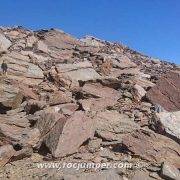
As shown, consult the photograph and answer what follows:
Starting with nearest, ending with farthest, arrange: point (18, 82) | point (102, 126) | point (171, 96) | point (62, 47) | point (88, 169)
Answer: point (88, 169) → point (102, 126) → point (171, 96) → point (18, 82) → point (62, 47)

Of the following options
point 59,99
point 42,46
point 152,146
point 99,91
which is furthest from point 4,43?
point 152,146

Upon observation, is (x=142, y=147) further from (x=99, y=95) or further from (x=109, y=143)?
(x=99, y=95)

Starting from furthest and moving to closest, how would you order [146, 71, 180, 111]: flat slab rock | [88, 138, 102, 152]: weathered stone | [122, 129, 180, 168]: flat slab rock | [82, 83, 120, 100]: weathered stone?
[82, 83, 120, 100]: weathered stone
[146, 71, 180, 111]: flat slab rock
[88, 138, 102, 152]: weathered stone
[122, 129, 180, 168]: flat slab rock

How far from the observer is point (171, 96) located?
16.7m

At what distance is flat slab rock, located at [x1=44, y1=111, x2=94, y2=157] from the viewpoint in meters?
12.9

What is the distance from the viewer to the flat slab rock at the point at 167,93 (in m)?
16.4

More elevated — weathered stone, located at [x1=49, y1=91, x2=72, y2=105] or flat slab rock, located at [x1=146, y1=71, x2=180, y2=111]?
flat slab rock, located at [x1=146, y1=71, x2=180, y2=111]

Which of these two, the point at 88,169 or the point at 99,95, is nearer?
the point at 88,169

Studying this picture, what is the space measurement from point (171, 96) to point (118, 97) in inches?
87.6

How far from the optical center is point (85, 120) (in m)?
14.1

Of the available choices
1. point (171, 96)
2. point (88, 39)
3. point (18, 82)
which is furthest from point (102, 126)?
point (88, 39)

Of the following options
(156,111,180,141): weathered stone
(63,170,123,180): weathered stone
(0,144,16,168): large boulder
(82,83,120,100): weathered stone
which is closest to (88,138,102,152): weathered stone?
(63,170,123,180): weathered stone

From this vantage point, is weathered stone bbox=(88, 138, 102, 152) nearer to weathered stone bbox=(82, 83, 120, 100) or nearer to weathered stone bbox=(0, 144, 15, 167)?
weathered stone bbox=(0, 144, 15, 167)

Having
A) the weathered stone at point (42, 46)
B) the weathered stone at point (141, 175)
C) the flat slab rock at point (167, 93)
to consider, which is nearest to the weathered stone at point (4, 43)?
the weathered stone at point (42, 46)
